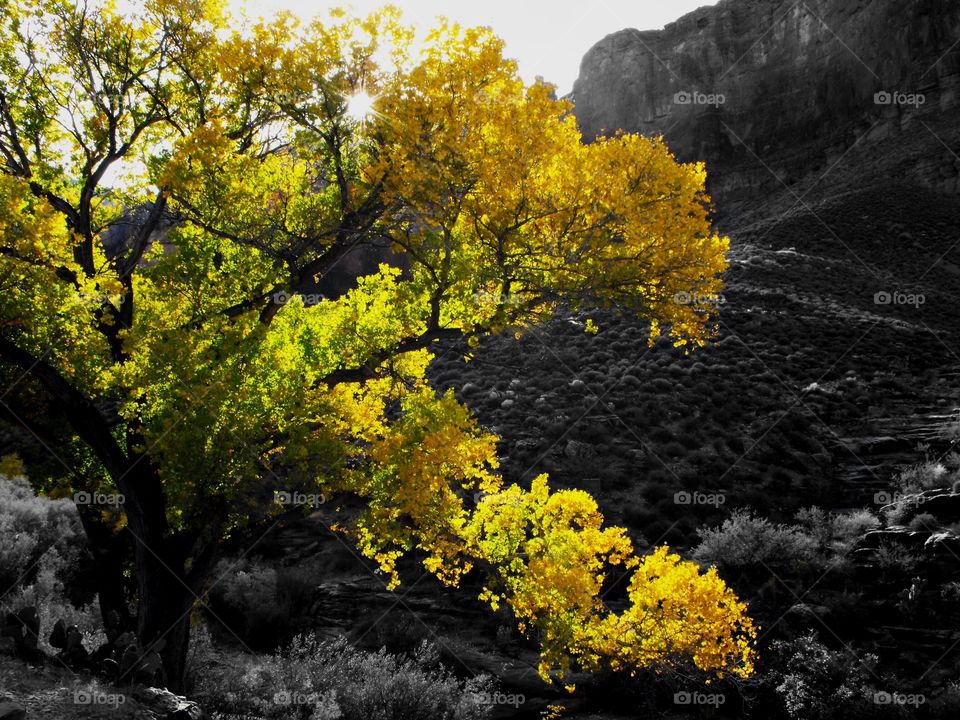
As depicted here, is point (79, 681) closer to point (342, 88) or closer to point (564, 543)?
point (564, 543)

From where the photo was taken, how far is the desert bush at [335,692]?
29.8 ft

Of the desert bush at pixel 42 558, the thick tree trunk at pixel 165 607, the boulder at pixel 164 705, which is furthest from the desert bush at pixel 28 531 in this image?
the boulder at pixel 164 705

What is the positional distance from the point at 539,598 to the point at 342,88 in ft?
24.8

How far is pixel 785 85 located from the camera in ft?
226

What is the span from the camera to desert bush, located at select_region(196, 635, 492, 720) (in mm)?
9070

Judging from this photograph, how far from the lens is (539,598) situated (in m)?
8.69

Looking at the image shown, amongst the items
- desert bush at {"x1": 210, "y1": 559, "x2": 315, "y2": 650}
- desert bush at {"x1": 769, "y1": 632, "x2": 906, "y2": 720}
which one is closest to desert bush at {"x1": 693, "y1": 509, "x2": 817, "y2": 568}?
desert bush at {"x1": 769, "y1": 632, "x2": 906, "y2": 720}

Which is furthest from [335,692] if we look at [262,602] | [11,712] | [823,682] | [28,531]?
[28,531]

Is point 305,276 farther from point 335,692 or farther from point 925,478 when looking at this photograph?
point 925,478

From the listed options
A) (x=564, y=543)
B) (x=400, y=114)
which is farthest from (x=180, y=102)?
(x=564, y=543)

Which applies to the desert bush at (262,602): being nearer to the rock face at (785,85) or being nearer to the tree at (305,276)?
the tree at (305,276)

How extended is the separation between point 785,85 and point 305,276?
77.2 meters

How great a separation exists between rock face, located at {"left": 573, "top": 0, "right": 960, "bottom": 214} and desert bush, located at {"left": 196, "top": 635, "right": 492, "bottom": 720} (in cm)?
4836

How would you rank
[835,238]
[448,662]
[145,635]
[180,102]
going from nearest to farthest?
[145,635]
[180,102]
[448,662]
[835,238]
